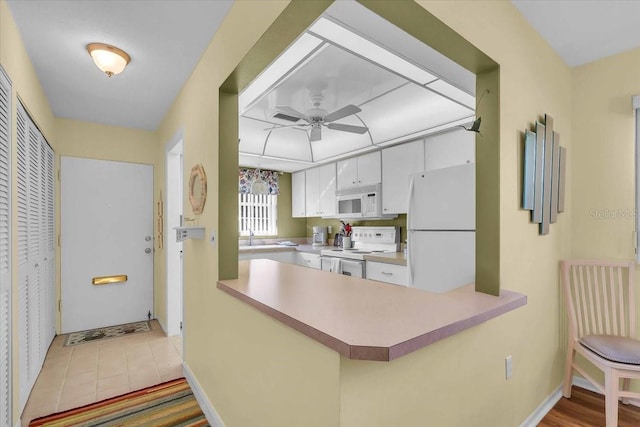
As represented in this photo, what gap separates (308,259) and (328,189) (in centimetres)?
111

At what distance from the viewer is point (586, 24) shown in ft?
6.22

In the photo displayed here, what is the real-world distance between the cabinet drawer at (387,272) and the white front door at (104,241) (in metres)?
2.78

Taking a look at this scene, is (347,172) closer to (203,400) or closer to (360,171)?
(360,171)

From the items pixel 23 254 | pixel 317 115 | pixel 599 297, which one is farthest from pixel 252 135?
pixel 599 297

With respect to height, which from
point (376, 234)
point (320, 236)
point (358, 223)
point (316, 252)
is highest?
point (358, 223)

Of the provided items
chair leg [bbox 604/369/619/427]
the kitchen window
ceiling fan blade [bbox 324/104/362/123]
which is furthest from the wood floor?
the kitchen window

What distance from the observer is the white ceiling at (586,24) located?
67.9 inches

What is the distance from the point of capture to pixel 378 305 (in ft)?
4.15

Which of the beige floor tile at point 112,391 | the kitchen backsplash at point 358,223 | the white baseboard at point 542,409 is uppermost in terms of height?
the kitchen backsplash at point 358,223

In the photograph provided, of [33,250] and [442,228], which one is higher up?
[442,228]

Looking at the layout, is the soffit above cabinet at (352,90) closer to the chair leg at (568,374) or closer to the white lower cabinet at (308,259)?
the white lower cabinet at (308,259)

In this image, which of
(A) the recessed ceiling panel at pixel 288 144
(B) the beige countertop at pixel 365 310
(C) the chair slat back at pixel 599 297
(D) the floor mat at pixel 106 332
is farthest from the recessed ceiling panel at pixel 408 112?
(D) the floor mat at pixel 106 332

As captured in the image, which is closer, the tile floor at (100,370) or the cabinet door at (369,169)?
the tile floor at (100,370)

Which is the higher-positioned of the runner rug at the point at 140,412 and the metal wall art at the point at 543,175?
the metal wall art at the point at 543,175
